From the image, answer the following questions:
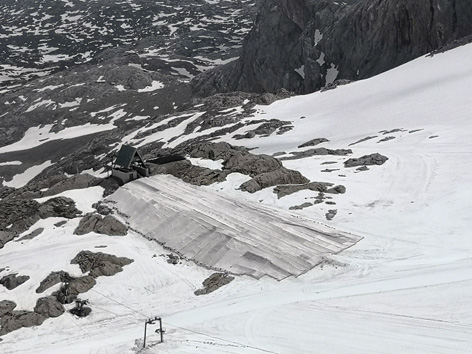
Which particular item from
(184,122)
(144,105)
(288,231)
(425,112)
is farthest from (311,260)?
(144,105)

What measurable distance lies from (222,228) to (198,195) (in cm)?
647

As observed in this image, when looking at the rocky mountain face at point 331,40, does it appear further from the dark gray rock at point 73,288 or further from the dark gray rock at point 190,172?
the dark gray rock at point 73,288

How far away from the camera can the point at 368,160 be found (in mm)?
39812

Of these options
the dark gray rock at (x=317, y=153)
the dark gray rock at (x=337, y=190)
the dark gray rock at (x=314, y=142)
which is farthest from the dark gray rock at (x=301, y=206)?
the dark gray rock at (x=314, y=142)

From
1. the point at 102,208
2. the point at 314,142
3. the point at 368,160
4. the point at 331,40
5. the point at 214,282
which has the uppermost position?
the point at 331,40

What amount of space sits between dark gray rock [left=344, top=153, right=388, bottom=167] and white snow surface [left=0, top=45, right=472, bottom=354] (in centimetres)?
89

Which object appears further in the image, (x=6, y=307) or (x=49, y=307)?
(x=6, y=307)

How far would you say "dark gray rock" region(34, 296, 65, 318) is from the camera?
2348 centimetres

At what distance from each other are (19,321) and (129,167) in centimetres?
1952

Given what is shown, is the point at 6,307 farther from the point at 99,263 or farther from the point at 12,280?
the point at 99,263

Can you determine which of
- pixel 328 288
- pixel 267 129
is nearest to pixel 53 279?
pixel 328 288

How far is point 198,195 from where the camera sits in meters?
35.1

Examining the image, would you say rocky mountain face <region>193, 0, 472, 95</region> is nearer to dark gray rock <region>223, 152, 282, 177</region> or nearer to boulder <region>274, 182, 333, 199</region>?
dark gray rock <region>223, 152, 282, 177</region>

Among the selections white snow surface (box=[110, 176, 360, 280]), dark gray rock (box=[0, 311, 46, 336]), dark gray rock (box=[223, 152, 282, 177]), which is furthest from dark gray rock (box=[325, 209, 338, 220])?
dark gray rock (box=[0, 311, 46, 336])
